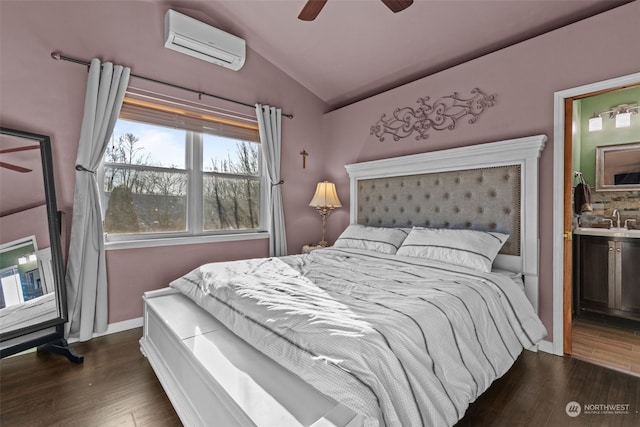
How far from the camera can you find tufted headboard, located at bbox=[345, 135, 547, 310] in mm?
2277

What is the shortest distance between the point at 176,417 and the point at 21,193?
70.1 inches

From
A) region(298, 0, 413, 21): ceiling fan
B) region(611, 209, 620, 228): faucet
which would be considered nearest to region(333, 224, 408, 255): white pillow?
region(298, 0, 413, 21): ceiling fan

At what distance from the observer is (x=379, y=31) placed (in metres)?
2.70

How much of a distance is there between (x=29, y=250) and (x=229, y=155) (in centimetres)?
183

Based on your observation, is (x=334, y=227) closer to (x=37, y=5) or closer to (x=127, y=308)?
(x=127, y=308)

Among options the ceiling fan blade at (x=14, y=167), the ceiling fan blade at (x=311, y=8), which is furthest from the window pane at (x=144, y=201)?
the ceiling fan blade at (x=311, y=8)

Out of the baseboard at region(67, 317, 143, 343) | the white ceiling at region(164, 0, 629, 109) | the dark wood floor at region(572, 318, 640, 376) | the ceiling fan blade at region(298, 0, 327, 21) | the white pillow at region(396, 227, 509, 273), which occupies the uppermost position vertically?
the white ceiling at region(164, 0, 629, 109)

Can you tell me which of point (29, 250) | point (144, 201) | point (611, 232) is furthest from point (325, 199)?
point (611, 232)

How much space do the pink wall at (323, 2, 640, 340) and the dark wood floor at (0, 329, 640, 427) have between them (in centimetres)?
47

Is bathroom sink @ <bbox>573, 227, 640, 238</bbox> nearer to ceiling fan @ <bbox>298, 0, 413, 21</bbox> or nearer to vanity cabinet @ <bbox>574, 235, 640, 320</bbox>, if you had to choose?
vanity cabinet @ <bbox>574, 235, 640, 320</bbox>

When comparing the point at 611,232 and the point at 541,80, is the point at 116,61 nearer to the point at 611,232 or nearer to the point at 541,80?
the point at 541,80

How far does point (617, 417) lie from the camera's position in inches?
60.4

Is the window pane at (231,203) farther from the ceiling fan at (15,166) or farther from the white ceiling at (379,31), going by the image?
the white ceiling at (379,31)

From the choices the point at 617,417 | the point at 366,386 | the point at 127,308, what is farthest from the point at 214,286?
the point at 617,417
